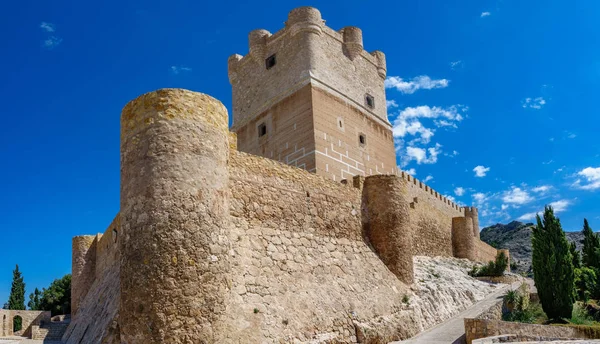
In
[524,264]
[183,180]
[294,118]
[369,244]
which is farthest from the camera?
[524,264]

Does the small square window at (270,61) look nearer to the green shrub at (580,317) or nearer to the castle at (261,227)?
the castle at (261,227)

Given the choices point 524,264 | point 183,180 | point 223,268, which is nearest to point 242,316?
point 223,268

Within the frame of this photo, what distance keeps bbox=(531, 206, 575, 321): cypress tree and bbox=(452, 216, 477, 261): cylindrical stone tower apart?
6.81 m

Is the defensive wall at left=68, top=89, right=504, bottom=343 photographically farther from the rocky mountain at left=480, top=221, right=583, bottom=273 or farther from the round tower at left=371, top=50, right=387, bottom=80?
the rocky mountain at left=480, top=221, right=583, bottom=273

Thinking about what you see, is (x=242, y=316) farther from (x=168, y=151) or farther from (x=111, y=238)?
(x=111, y=238)

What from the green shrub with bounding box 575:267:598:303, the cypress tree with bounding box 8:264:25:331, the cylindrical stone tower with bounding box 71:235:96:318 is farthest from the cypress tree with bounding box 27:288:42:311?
the green shrub with bounding box 575:267:598:303

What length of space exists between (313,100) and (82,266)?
9.88 m

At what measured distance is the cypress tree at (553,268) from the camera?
56.4ft

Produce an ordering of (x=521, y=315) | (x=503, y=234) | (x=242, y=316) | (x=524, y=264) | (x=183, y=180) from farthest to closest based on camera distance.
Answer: (x=503, y=234)
(x=524, y=264)
(x=521, y=315)
(x=242, y=316)
(x=183, y=180)

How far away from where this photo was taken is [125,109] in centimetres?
1062

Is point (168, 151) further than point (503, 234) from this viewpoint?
No

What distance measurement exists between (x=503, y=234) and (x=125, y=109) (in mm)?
63143

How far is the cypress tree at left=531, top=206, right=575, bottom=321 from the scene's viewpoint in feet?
56.4

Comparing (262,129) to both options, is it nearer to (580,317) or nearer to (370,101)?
(370,101)
